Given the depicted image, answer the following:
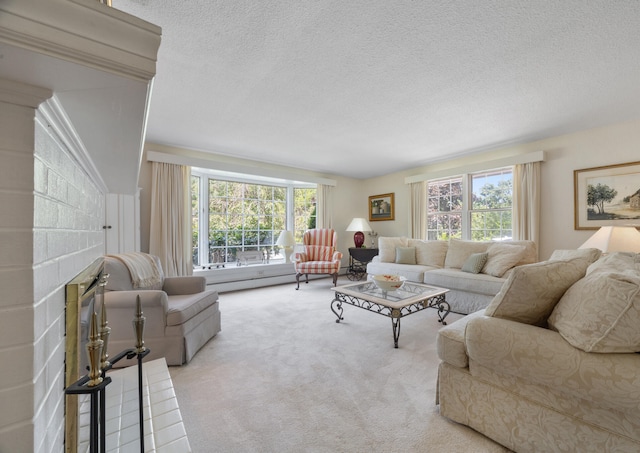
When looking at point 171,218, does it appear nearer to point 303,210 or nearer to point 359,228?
point 303,210

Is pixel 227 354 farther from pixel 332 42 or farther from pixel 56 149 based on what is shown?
pixel 332 42

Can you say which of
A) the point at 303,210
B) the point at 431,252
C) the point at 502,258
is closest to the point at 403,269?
the point at 431,252

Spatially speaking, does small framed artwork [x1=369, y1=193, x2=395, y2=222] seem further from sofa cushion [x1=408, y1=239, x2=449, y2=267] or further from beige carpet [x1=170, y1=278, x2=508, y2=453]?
beige carpet [x1=170, y1=278, x2=508, y2=453]

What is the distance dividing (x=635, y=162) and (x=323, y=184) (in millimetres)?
4301

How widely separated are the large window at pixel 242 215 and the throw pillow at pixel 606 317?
14.5 feet

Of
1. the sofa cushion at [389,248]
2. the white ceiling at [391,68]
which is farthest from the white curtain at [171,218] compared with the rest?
the sofa cushion at [389,248]

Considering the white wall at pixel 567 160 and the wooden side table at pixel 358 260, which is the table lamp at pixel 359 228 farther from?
the white wall at pixel 567 160

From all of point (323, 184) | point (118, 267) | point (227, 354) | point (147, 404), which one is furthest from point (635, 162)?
point (118, 267)

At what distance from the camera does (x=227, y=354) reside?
215cm

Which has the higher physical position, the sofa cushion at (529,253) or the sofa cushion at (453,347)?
the sofa cushion at (529,253)

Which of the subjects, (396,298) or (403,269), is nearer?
(396,298)

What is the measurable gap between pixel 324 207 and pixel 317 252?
3.51 ft

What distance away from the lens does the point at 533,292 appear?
1221 mm

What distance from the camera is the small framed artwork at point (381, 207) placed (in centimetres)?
561
